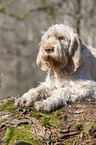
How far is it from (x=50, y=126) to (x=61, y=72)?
5.74 ft

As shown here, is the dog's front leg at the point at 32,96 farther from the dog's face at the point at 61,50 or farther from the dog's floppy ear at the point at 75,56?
the dog's floppy ear at the point at 75,56

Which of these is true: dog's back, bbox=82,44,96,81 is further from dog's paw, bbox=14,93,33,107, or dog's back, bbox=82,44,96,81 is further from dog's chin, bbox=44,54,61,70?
dog's paw, bbox=14,93,33,107

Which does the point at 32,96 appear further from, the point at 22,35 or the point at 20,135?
the point at 22,35

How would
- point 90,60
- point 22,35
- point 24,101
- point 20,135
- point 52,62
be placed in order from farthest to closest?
point 22,35 < point 90,60 < point 52,62 < point 24,101 < point 20,135

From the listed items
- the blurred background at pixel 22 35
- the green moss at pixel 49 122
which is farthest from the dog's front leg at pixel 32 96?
the blurred background at pixel 22 35

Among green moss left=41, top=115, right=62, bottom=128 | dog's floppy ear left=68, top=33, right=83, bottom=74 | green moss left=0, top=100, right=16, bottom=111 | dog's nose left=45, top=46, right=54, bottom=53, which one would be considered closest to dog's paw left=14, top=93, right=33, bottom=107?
green moss left=0, top=100, right=16, bottom=111

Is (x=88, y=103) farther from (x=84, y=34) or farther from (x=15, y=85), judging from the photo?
(x=15, y=85)

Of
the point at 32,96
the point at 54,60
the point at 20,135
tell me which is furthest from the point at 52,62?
the point at 20,135

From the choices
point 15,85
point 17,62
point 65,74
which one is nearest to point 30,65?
point 17,62

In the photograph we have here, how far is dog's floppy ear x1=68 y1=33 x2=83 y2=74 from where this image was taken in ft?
14.5

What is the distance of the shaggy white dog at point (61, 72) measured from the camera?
13.6 feet

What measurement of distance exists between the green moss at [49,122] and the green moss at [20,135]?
0.84 ft

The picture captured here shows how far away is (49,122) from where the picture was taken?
3.37 metres

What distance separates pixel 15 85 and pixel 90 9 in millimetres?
8424
